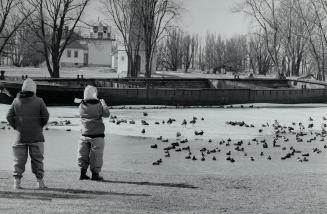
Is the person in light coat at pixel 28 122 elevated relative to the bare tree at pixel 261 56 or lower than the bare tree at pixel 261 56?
lower

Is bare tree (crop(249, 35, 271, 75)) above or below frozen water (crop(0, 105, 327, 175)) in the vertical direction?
above

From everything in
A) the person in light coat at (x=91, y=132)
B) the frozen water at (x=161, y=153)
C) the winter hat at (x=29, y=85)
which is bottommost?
the frozen water at (x=161, y=153)

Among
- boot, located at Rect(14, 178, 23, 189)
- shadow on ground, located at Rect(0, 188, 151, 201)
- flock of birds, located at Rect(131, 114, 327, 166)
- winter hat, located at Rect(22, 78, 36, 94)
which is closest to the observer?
shadow on ground, located at Rect(0, 188, 151, 201)

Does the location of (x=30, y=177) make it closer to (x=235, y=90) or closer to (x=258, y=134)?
(x=258, y=134)

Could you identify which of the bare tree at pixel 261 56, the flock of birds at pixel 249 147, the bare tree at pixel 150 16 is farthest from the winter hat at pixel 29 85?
the bare tree at pixel 261 56

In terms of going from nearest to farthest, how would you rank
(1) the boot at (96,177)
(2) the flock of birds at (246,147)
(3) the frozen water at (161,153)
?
(1) the boot at (96,177) → (3) the frozen water at (161,153) → (2) the flock of birds at (246,147)

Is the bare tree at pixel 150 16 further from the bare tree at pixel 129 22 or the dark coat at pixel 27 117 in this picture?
the dark coat at pixel 27 117

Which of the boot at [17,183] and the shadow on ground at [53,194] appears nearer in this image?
the shadow on ground at [53,194]

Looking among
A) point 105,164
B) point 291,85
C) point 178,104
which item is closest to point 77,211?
point 105,164

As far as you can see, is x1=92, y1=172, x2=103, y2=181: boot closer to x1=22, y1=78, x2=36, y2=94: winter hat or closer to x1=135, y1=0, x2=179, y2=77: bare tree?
x1=22, y1=78, x2=36, y2=94: winter hat

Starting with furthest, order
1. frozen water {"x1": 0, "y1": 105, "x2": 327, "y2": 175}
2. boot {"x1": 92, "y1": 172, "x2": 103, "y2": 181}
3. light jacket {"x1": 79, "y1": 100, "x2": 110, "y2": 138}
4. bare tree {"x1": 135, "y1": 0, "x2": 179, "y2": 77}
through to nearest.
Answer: bare tree {"x1": 135, "y1": 0, "x2": 179, "y2": 77}, frozen water {"x1": 0, "y1": 105, "x2": 327, "y2": 175}, light jacket {"x1": 79, "y1": 100, "x2": 110, "y2": 138}, boot {"x1": 92, "y1": 172, "x2": 103, "y2": 181}

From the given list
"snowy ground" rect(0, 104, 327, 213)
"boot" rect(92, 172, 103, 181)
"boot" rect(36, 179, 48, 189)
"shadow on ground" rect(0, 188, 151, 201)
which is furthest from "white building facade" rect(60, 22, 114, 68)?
"shadow on ground" rect(0, 188, 151, 201)

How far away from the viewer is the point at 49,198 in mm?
7711

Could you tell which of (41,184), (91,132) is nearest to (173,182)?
(91,132)
